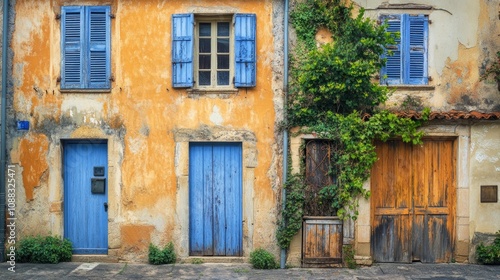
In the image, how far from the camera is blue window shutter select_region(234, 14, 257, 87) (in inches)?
417

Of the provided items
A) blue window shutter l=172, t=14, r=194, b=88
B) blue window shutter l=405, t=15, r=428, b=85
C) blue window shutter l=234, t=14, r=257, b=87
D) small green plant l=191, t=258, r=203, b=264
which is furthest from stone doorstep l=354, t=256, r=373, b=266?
blue window shutter l=172, t=14, r=194, b=88

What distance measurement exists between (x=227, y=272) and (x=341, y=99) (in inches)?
142

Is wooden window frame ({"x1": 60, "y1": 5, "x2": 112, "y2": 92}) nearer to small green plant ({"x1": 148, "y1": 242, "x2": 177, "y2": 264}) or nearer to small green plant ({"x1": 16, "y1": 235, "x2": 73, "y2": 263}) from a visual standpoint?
small green plant ({"x1": 16, "y1": 235, "x2": 73, "y2": 263})

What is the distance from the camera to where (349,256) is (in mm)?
10375

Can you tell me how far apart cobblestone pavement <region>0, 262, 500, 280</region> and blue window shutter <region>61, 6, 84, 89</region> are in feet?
10.8

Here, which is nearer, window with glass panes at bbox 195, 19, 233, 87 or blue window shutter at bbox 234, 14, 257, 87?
blue window shutter at bbox 234, 14, 257, 87

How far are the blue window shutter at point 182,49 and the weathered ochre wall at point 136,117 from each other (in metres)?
0.15

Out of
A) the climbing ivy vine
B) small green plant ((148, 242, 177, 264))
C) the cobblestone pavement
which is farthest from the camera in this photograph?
small green plant ((148, 242, 177, 264))

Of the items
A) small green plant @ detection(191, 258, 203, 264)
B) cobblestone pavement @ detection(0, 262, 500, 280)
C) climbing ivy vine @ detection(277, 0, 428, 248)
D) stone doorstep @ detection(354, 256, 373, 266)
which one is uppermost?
climbing ivy vine @ detection(277, 0, 428, 248)

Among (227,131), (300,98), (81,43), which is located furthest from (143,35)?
(300,98)

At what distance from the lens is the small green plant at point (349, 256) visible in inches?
408

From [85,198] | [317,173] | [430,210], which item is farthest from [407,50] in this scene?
[85,198]

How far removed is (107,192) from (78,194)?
22.3 inches

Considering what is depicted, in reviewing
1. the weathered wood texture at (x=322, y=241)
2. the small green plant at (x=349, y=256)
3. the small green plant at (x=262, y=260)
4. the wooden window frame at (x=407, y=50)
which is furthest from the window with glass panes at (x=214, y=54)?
the small green plant at (x=349, y=256)
